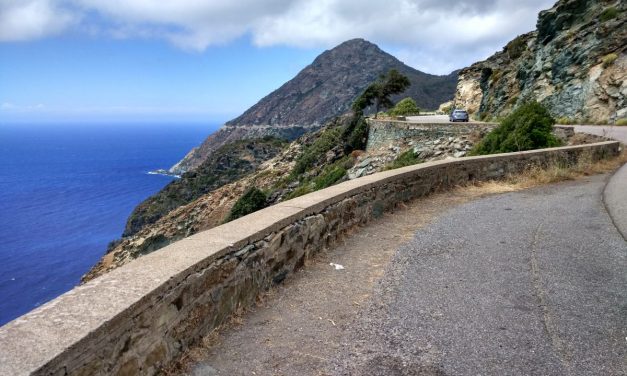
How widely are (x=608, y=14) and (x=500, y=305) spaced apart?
3484 centimetres

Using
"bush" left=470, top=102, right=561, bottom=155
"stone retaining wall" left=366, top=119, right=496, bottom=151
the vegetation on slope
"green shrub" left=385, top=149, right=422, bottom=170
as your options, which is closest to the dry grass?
"bush" left=470, top=102, right=561, bottom=155

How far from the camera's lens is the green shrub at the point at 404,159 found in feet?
92.4

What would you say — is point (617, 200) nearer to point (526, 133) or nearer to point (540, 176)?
point (540, 176)

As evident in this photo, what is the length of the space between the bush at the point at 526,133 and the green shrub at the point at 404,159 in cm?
936

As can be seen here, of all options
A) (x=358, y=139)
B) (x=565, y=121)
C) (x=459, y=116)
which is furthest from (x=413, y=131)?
(x=358, y=139)

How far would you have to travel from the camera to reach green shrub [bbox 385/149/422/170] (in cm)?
2817

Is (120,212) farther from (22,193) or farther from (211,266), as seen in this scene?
(211,266)

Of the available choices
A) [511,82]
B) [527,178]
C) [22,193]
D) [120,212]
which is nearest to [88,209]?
[120,212]

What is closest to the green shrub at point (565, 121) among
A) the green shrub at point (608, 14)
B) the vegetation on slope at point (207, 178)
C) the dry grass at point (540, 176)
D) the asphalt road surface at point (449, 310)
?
the green shrub at point (608, 14)

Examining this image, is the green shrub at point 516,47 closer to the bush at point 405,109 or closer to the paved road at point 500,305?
the bush at point 405,109

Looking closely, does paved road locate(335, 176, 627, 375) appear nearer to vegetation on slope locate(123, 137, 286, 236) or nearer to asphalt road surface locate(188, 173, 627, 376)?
asphalt road surface locate(188, 173, 627, 376)

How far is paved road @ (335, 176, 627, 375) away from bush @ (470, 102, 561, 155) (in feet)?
30.2

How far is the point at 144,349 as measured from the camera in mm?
3119

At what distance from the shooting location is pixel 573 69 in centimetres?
3123
